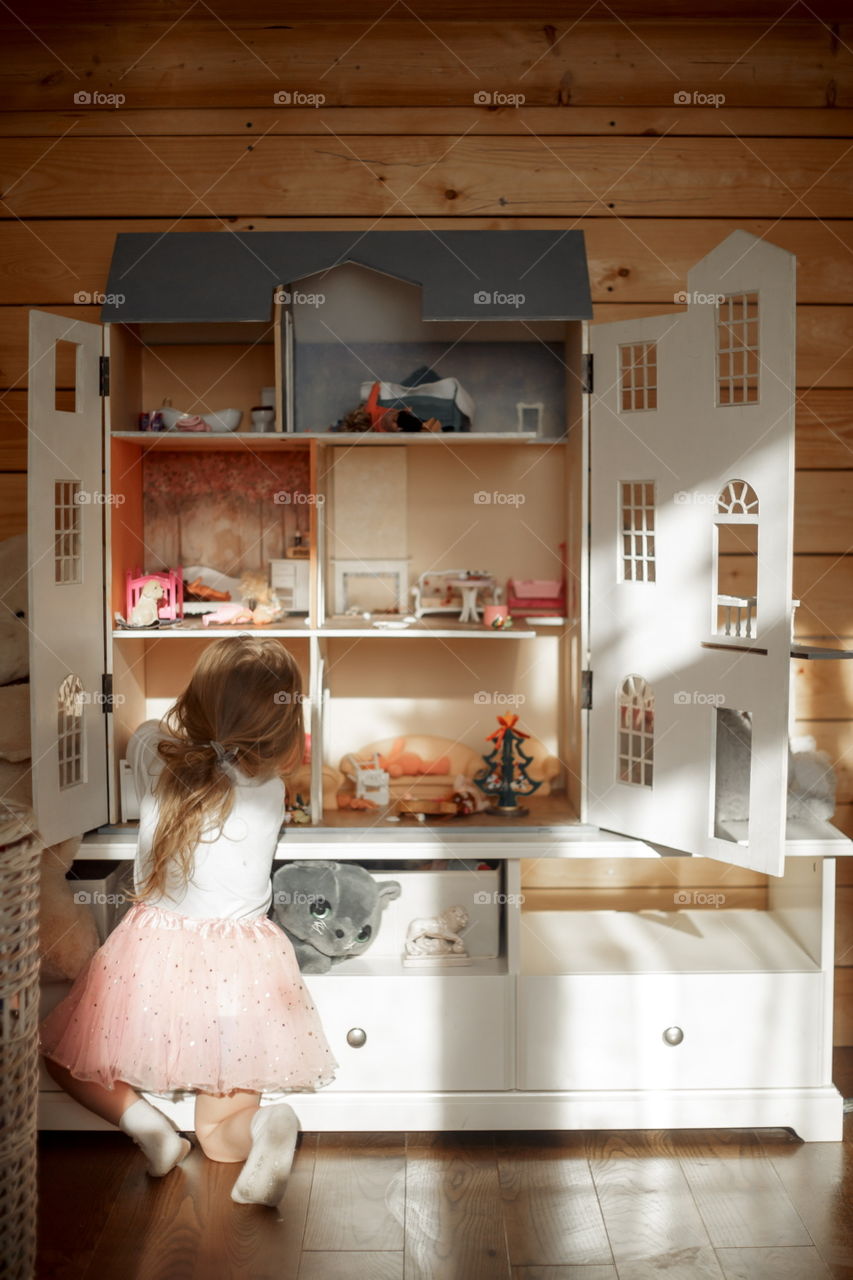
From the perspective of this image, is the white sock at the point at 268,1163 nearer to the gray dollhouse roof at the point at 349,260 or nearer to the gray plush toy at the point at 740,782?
the gray plush toy at the point at 740,782

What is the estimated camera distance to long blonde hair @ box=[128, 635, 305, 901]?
223 centimetres

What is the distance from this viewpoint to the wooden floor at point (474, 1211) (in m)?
1.91

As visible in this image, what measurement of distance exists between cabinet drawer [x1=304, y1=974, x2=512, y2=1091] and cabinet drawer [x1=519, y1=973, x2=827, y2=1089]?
58 millimetres

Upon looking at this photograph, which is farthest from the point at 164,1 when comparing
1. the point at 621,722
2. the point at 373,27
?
the point at 621,722

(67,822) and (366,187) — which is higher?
(366,187)

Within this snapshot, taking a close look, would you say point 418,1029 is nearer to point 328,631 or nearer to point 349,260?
point 328,631

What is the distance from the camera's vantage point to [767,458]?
2.15m

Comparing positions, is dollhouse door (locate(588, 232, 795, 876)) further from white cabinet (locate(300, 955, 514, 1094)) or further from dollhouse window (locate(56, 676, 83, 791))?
dollhouse window (locate(56, 676, 83, 791))

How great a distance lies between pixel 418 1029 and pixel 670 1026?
50cm

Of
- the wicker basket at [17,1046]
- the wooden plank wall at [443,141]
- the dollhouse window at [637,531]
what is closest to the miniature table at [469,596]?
the dollhouse window at [637,531]

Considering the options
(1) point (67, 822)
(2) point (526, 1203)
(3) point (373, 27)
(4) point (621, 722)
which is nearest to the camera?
(2) point (526, 1203)

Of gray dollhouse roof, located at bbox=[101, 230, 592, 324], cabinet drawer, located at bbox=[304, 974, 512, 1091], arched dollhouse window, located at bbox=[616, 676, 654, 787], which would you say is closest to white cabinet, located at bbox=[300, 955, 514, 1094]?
cabinet drawer, located at bbox=[304, 974, 512, 1091]

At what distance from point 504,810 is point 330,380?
1071mm

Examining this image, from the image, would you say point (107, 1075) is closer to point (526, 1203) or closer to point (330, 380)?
point (526, 1203)
